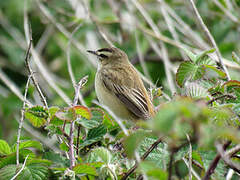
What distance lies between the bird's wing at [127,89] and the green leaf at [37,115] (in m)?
1.94

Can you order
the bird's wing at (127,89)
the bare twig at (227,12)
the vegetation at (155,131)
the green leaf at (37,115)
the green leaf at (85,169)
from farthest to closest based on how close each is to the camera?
1. the bare twig at (227,12)
2. the bird's wing at (127,89)
3. the green leaf at (37,115)
4. the green leaf at (85,169)
5. the vegetation at (155,131)

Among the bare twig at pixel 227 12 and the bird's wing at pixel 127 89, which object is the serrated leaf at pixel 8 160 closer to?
the bird's wing at pixel 127 89

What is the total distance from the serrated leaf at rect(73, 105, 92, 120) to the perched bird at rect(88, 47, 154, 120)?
1976 millimetres

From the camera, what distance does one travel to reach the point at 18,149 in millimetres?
1948

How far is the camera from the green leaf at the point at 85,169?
180 centimetres

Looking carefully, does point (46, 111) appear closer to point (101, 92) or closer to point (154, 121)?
point (154, 121)

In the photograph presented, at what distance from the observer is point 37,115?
1950mm

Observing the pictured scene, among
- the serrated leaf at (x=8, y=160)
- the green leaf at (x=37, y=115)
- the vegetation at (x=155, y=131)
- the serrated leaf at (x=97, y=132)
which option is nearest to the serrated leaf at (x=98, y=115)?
the vegetation at (x=155, y=131)

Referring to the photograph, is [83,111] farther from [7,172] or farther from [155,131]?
[155,131]

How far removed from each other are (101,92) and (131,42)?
6.20 ft

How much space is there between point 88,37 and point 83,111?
383 cm

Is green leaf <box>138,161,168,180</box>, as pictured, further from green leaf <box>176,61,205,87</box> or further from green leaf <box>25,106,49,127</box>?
green leaf <box>176,61,205,87</box>

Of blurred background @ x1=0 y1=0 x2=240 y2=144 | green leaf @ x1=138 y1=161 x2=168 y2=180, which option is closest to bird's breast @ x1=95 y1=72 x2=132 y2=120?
blurred background @ x1=0 y1=0 x2=240 y2=144

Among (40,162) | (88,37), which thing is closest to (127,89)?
(88,37)
